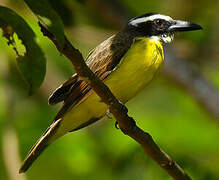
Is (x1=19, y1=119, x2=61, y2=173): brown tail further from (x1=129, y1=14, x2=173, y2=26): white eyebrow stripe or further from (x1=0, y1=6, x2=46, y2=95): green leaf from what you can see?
(x1=0, y1=6, x2=46, y2=95): green leaf

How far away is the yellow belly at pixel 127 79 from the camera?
3.50 m

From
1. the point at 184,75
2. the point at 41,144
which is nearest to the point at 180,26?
the point at 184,75

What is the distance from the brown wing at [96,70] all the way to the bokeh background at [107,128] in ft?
0.99

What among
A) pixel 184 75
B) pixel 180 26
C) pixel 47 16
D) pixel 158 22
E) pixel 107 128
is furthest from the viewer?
pixel 184 75

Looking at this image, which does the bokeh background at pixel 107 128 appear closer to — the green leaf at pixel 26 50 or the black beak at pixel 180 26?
the black beak at pixel 180 26

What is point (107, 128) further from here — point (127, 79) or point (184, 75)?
point (127, 79)

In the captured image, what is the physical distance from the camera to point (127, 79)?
348 centimetres

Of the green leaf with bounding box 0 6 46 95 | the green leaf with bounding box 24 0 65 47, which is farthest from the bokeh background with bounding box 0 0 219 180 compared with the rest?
the green leaf with bounding box 24 0 65 47

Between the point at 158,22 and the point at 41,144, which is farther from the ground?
the point at 158,22

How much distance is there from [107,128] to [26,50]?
2.44 m

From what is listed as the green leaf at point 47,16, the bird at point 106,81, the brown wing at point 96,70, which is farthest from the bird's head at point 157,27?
the green leaf at point 47,16

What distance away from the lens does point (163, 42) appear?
13.1 ft

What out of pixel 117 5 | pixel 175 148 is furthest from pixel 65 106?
pixel 117 5

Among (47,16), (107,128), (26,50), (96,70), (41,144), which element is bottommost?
(107,128)
